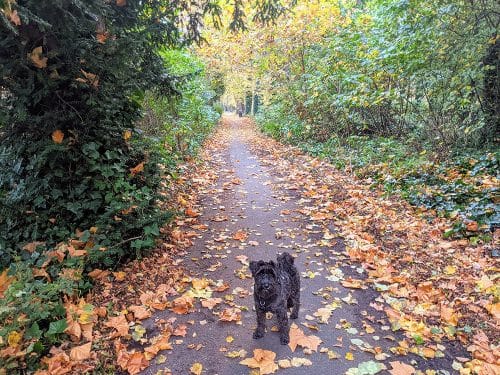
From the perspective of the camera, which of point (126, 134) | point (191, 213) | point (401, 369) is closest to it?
point (401, 369)

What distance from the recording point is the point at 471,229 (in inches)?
234

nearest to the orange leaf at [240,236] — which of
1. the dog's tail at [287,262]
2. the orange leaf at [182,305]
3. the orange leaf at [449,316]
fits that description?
the orange leaf at [182,305]

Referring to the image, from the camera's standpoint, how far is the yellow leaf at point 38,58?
4.46m

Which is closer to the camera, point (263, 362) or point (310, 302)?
point (263, 362)

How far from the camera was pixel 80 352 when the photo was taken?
363 cm

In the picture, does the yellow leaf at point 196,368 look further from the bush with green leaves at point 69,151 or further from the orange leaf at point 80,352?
the bush with green leaves at point 69,151

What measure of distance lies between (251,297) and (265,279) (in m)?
1.44

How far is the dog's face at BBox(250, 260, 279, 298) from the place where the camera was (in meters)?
3.49

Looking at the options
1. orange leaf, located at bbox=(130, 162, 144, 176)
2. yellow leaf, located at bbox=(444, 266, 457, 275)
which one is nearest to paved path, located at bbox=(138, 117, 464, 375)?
yellow leaf, located at bbox=(444, 266, 457, 275)

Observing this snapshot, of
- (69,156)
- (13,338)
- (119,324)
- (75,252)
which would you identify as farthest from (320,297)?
(69,156)

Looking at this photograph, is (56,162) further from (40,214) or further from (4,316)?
(4,316)

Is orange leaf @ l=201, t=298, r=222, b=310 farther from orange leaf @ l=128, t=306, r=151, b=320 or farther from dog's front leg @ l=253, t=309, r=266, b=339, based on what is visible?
dog's front leg @ l=253, t=309, r=266, b=339

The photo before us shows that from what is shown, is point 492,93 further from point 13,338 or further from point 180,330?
point 13,338

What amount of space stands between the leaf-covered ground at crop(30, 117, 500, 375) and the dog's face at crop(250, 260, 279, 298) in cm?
71
